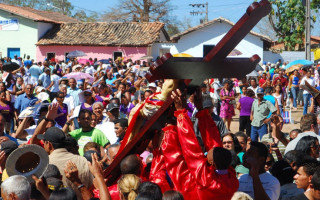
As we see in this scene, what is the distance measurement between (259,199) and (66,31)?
39646 millimetres

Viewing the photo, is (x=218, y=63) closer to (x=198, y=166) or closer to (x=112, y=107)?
(x=198, y=166)

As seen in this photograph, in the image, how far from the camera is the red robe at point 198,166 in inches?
168

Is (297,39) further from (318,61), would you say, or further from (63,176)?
(63,176)

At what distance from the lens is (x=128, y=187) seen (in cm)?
438

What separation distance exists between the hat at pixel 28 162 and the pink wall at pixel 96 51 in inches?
1360

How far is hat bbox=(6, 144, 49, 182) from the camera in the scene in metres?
4.57

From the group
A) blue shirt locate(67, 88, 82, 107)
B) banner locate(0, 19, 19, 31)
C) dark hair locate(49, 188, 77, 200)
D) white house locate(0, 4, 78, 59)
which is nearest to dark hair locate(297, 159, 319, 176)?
dark hair locate(49, 188, 77, 200)

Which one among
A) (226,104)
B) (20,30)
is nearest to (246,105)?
(226,104)

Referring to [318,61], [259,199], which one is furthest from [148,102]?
[318,61]

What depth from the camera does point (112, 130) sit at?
29.1 ft

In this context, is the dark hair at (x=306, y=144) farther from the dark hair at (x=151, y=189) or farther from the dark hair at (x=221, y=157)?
the dark hair at (x=151, y=189)

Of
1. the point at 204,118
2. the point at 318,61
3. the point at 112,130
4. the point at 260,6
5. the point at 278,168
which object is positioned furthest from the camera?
the point at 318,61

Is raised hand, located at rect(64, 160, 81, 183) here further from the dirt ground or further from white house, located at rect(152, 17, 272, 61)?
white house, located at rect(152, 17, 272, 61)

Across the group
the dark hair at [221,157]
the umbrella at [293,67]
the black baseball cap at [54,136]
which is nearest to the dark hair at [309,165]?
the dark hair at [221,157]
